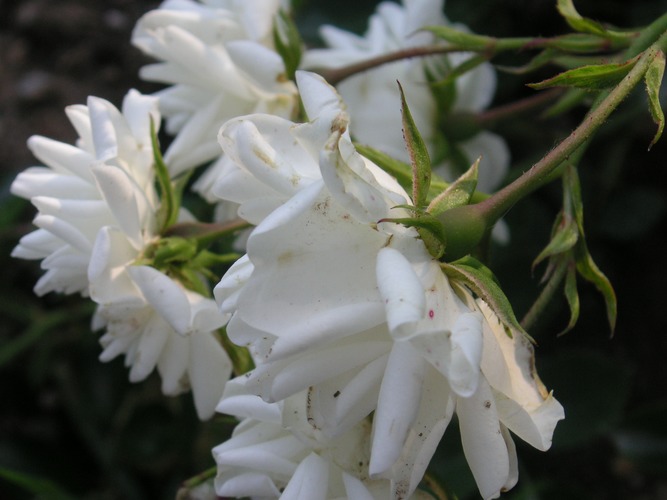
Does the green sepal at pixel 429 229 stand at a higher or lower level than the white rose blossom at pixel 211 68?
higher

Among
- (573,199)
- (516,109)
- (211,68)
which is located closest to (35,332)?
(211,68)

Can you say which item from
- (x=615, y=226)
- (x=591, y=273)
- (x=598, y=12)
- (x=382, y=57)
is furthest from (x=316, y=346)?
(x=598, y=12)

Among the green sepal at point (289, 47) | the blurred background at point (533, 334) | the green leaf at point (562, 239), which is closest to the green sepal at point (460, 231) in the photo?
the green leaf at point (562, 239)

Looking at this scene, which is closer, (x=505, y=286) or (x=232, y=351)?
(x=232, y=351)

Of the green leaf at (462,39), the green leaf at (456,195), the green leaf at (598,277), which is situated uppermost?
the green leaf at (456,195)

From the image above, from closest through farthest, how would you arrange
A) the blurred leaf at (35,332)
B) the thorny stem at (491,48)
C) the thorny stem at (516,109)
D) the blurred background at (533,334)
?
1. the thorny stem at (491,48)
2. the thorny stem at (516,109)
3. the blurred background at (533,334)
4. the blurred leaf at (35,332)

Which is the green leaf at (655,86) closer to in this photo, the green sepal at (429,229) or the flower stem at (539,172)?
the flower stem at (539,172)

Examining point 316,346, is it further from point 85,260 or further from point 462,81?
point 462,81
